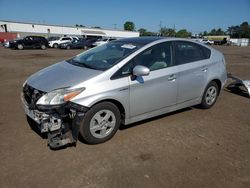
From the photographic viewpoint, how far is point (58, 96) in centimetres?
348

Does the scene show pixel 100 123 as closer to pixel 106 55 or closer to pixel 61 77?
pixel 61 77

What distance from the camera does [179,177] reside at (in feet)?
10.0

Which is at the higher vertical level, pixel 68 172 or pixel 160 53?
pixel 160 53

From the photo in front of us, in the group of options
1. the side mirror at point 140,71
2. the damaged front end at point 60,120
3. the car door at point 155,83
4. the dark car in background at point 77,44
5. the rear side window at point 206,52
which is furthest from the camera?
the dark car in background at point 77,44

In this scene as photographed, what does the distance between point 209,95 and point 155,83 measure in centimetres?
187

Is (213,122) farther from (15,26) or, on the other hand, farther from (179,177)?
(15,26)

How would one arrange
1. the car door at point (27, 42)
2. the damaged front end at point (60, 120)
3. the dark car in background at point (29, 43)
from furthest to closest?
1. the car door at point (27, 42)
2. the dark car in background at point (29, 43)
3. the damaged front end at point (60, 120)

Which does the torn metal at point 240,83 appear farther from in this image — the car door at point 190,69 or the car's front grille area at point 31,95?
the car's front grille area at point 31,95

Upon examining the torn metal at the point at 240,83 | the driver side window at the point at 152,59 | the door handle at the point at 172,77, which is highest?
the driver side window at the point at 152,59

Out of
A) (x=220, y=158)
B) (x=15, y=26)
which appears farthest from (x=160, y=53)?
(x=15, y=26)

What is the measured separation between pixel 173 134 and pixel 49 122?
2091 millimetres

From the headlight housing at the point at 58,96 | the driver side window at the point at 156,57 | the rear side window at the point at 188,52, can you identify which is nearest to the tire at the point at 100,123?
the headlight housing at the point at 58,96

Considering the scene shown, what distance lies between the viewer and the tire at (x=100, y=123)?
3.60 meters

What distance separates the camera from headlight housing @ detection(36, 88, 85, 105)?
346 centimetres
